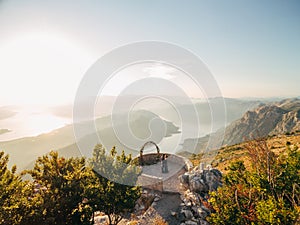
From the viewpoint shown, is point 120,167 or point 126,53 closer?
point 120,167

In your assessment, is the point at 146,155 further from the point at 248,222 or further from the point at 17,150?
the point at 17,150

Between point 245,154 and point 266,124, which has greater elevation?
point 245,154

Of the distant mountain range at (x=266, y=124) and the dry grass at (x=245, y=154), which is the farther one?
the distant mountain range at (x=266, y=124)

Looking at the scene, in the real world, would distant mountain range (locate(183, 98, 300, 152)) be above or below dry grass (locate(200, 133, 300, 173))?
below

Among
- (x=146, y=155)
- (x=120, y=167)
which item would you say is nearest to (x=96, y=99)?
(x=120, y=167)

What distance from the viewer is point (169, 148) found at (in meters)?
17.0

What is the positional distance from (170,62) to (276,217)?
1193cm

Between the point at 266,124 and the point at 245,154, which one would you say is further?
the point at 266,124

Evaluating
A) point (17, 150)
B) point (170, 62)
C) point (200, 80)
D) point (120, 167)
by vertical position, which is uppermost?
point (170, 62)

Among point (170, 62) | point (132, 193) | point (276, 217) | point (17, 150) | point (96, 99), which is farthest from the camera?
point (17, 150)

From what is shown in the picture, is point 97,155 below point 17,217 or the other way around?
the other way around

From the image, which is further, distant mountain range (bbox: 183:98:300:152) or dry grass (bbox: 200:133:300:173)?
distant mountain range (bbox: 183:98:300:152)

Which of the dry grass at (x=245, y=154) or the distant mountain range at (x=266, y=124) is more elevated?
the dry grass at (x=245, y=154)

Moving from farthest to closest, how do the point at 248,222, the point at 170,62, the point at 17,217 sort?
the point at 170,62 → the point at 248,222 → the point at 17,217
